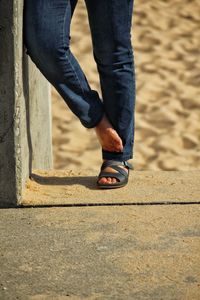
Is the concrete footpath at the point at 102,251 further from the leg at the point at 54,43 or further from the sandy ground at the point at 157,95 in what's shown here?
the sandy ground at the point at 157,95

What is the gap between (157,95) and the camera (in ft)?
22.5

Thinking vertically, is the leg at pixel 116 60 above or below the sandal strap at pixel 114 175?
above

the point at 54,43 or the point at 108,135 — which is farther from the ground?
the point at 54,43

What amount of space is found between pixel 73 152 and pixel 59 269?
10.1ft

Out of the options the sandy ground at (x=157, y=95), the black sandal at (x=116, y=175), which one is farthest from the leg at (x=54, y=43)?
the sandy ground at (x=157, y=95)

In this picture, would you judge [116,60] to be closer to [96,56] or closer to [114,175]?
[96,56]

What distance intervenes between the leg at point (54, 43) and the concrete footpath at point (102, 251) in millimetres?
516

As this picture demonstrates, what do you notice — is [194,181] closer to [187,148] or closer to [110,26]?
[110,26]

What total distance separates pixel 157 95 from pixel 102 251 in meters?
3.97

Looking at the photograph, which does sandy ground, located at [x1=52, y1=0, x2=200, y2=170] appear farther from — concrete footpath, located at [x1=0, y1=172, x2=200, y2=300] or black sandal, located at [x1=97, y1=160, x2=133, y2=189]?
concrete footpath, located at [x1=0, y1=172, x2=200, y2=300]

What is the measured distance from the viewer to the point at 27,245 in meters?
3.08

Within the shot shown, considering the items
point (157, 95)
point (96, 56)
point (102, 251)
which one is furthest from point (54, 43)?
point (157, 95)

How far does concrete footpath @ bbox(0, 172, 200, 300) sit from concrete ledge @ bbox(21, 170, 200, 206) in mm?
61

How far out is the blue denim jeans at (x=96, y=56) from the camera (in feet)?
11.1
